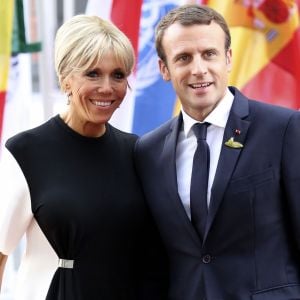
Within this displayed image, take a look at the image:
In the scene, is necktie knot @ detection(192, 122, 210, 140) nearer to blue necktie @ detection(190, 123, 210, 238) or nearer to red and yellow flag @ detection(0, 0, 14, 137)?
blue necktie @ detection(190, 123, 210, 238)

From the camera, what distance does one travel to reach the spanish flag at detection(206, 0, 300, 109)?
143 inches

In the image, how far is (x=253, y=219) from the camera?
7.82 feet

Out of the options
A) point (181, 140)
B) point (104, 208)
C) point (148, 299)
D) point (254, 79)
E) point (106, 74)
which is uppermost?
point (254, 79)

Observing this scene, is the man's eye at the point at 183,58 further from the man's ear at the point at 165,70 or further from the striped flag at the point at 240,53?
the striped flag at the point at 240,53

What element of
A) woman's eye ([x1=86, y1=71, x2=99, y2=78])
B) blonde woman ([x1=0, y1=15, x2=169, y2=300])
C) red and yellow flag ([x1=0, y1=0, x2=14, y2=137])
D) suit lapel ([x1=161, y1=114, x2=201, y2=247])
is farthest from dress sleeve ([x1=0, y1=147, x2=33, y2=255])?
red and yellow flag ([x1=0, y1=0, x2=14, y2=137])

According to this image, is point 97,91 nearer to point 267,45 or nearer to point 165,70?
point 165,70

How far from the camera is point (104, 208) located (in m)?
2.68

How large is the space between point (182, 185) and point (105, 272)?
46 cm

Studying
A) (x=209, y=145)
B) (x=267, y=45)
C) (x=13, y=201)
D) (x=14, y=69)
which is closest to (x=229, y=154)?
(x=209, y=145)

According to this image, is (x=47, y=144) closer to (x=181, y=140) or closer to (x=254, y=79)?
(x=181, y=140)

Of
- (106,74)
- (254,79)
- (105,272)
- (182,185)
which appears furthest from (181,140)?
(254,79)

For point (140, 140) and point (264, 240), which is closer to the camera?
point (264, 240)

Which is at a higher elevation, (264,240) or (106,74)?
(106,74)

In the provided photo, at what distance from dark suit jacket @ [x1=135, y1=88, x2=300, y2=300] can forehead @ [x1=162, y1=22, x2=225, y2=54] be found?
0.26 meters
